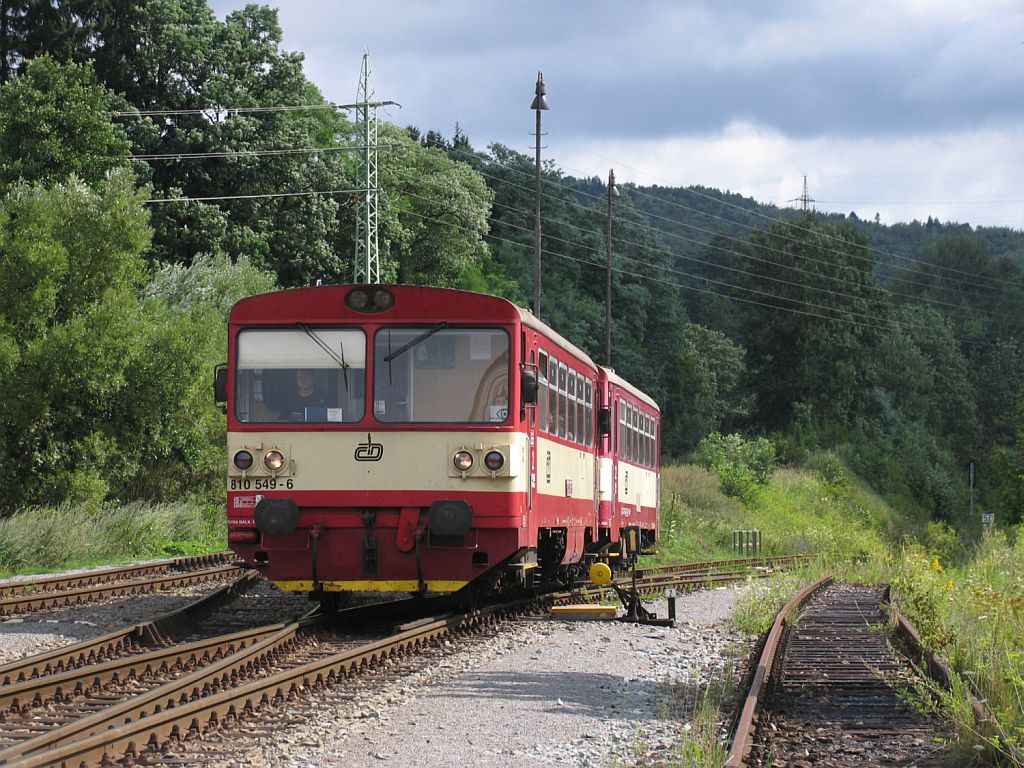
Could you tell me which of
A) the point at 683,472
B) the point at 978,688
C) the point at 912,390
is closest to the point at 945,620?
the point at 978,688

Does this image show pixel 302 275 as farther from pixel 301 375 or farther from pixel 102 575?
pixel 301 375

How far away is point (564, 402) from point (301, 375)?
135 inches

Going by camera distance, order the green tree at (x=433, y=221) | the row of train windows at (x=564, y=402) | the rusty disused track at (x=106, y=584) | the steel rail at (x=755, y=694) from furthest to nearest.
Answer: the green tree at (x=433, y=221)
the rusty disused track at (x=106, y=584)
the row of train windows at (x=564, y=402)
the steel rail at (x=755, y=694)

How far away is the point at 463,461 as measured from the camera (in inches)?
496

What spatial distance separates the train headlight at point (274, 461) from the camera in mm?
12727

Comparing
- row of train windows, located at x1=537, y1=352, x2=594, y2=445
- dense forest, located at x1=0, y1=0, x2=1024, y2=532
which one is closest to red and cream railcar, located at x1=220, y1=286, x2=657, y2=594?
row of train windows, located at x1=537, y1=352, x2=594, y2=445

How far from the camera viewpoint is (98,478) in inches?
1041

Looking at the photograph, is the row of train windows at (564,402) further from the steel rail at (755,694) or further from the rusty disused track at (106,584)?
the rusty disused track at (106,584)

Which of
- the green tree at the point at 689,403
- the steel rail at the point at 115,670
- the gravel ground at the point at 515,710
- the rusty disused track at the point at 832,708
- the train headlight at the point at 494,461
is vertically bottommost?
the rusty disused track at the point at 832,708

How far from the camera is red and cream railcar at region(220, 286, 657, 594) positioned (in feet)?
41.4

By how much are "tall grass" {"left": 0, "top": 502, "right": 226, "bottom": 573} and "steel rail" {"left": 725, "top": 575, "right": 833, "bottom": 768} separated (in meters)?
11.2

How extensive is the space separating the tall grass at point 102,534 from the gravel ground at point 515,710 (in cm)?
1043

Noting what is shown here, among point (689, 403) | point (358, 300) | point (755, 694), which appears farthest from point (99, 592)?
point (689, 403)

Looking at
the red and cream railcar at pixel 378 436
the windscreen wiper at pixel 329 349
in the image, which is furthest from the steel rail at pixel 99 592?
the windscreen wiper at pixel 329 349
